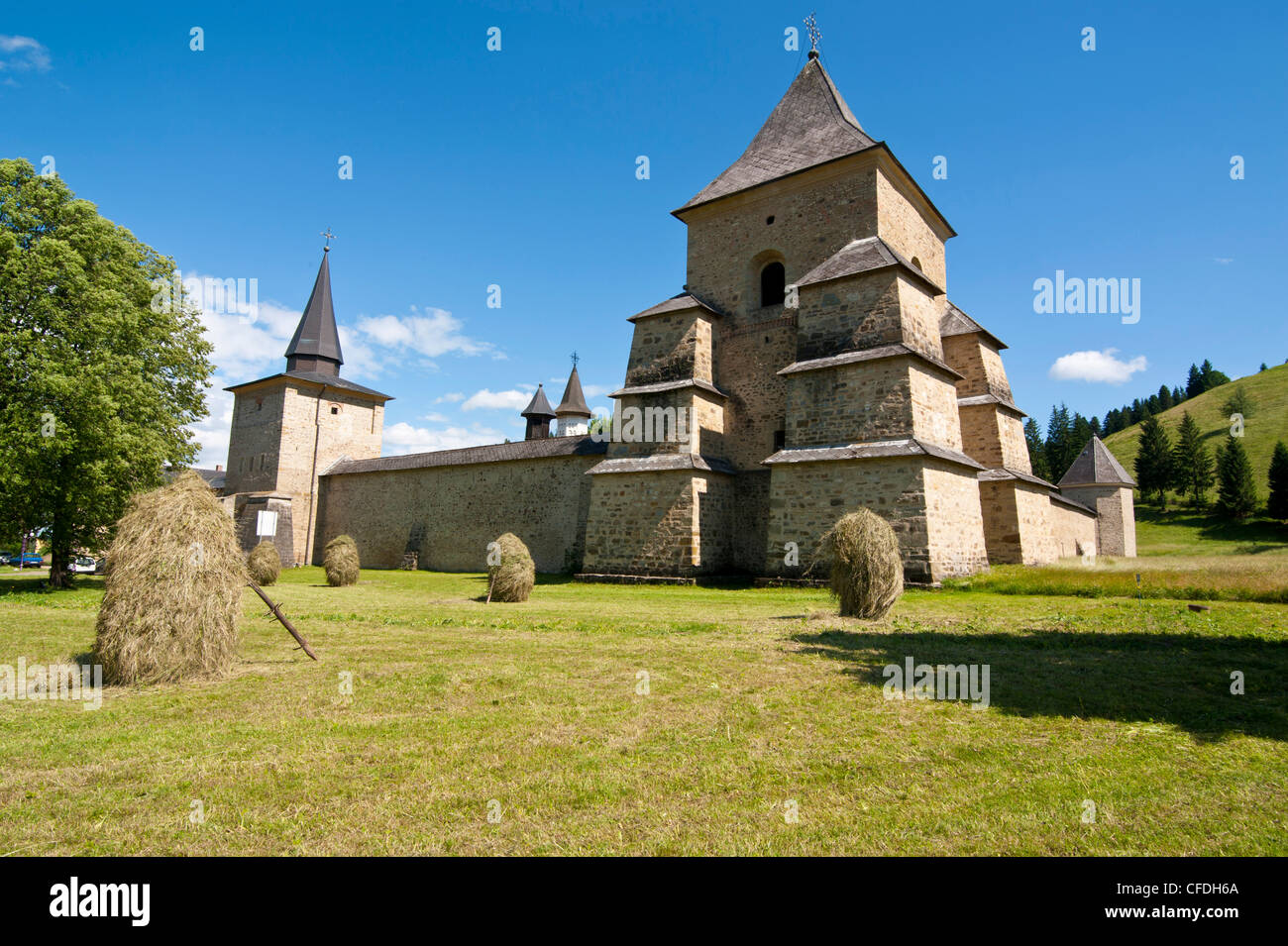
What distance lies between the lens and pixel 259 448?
33.0 meters

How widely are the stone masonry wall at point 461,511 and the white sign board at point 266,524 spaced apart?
2.50 meters

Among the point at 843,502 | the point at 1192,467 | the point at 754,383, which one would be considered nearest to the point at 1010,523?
the point at 843,502

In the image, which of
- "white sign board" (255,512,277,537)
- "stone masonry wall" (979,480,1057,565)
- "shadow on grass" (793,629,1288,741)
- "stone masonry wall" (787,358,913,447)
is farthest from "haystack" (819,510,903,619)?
"white sign board" (255,512,277,537)

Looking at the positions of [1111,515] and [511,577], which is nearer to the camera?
[511,577]

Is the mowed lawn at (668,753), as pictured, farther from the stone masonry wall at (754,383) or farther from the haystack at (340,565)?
the stone masonry wall at (754,383)

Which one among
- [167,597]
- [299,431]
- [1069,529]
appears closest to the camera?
[167,597]

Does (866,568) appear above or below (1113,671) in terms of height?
above

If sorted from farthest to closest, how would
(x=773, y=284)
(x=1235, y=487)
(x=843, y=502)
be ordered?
(x=1235, y=487), (x=773, y=284), (x=843, y=502)

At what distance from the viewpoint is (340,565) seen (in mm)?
19156

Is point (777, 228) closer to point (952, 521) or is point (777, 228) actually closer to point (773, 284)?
point (773, 284)

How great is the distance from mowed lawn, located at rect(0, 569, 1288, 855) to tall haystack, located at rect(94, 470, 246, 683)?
399 mm

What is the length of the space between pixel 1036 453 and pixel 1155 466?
512 inches

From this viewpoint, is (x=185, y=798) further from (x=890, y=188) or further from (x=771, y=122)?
(x=771, y=122)

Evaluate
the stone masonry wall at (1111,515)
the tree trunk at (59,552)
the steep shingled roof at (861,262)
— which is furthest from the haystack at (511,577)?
the stone masonry wall at (1111,515)
